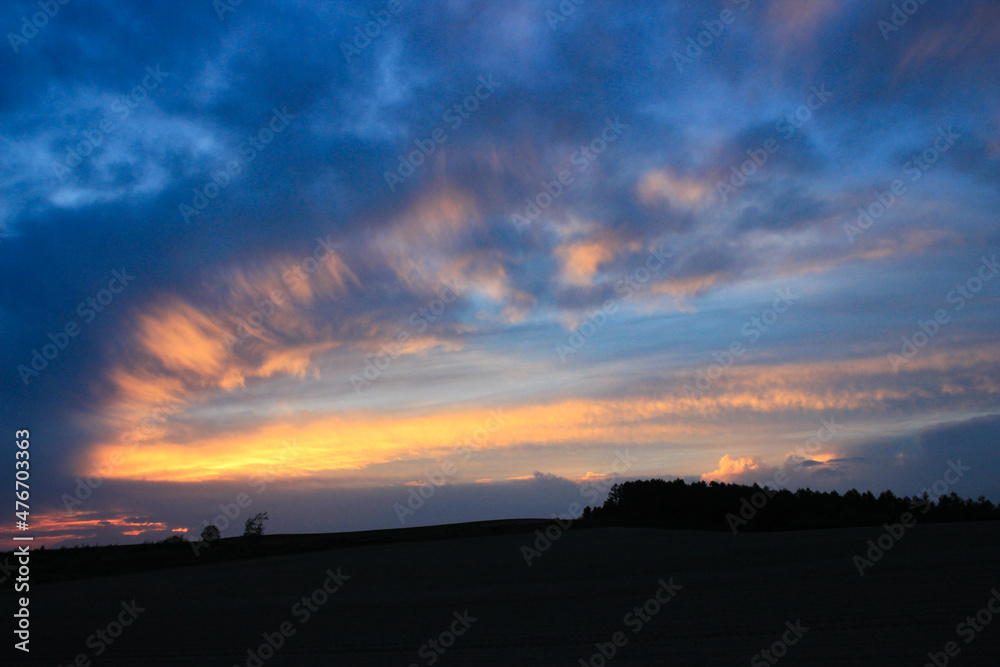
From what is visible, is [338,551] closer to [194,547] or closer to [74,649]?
[194,547]

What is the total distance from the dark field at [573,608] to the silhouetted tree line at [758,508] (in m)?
16.1

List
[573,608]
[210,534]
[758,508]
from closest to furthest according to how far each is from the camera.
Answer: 1. [573,608]
2. [210,534]
3. [758,508]

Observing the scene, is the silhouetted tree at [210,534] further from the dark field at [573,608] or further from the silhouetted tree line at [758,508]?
the silhouetted tree line at [758,508]

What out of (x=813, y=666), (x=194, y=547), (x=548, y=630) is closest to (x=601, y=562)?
(x=548, y=630)

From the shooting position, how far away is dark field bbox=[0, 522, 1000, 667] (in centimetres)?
967

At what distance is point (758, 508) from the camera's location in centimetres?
5075

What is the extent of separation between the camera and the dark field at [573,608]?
9.67 metres

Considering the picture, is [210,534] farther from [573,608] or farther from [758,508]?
[758,508]

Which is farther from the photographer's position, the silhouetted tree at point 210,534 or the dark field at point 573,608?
the silhouetted tree at point 210,534

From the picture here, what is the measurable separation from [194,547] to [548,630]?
25.4 meters

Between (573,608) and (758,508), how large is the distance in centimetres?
4301

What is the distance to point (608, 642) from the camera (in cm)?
1038

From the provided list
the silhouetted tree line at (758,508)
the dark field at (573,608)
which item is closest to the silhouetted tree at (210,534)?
Result: the dark field at (573,608)

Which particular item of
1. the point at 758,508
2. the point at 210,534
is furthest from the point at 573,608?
the point at 758,508
